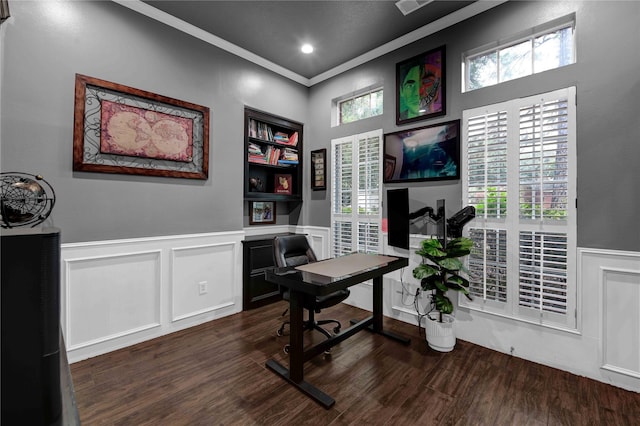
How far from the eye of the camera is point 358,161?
368 centimetres

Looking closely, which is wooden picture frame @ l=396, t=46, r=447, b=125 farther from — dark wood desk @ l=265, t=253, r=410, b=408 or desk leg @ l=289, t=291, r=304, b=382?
desk leg @ l=289, t=291, r=304, b=382

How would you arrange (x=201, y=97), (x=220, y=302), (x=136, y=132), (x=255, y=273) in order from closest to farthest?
(x=136, y=132) < (x=201, y=97) < (x=220, y=302) < (x=255, y=273)

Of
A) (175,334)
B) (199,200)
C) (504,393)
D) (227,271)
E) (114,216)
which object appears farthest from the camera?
(227,271)

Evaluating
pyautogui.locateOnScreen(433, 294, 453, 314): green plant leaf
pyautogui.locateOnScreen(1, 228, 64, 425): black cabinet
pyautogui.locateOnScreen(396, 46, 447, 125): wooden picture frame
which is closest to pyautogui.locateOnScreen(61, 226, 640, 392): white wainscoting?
pyautogui.locateOnScreen(433, 294, 453, 314): green plant leaf

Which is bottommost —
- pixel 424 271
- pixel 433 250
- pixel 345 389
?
pixel 345 389

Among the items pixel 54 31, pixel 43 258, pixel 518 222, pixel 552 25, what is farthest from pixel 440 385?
pixel 54 31

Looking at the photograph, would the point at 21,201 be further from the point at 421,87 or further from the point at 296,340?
the point at 421,87

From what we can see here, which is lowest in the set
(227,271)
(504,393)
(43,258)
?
(504,393)

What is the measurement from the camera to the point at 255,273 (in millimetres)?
3617

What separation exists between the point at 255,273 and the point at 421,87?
115 inches

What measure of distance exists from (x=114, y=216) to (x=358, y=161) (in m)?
2.69

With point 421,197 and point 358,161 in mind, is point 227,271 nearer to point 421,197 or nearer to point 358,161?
point 358,161

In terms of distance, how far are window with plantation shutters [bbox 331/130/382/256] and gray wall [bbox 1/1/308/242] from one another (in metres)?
1.28

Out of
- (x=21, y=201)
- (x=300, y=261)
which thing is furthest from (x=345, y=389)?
(x=21, y=201)
